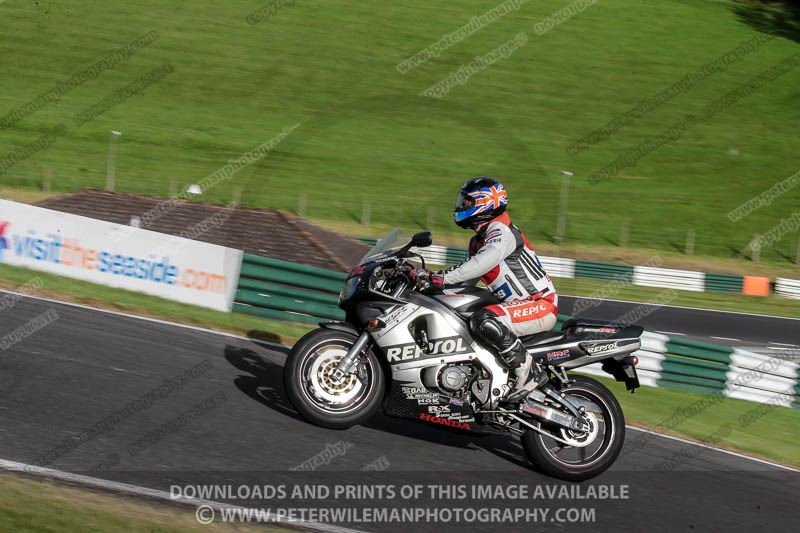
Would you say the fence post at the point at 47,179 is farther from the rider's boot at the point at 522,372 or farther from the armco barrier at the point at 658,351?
the rider's boot at the point at 522,372

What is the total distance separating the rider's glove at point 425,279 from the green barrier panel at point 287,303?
548 cm

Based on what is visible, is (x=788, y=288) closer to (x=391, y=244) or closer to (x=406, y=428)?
(x=406, y=428)

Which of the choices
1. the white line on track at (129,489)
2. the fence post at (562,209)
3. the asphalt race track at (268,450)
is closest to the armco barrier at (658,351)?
the asphalt race track at (268,450)

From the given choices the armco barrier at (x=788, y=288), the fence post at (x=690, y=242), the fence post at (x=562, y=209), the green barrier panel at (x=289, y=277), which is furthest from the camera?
the fence post at (x=690, y=242)

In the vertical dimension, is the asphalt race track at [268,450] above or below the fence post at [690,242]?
below

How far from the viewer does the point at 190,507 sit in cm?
454

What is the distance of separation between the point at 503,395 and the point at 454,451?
624 mm

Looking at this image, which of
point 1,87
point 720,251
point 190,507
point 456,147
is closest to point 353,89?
point 456,147

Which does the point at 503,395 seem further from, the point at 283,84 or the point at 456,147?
the point at 283,84

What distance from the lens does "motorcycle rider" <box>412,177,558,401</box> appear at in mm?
5891

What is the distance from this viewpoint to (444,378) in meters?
5.98

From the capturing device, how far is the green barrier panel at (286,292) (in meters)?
11.3

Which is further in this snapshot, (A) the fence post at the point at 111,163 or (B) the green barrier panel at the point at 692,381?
(A) the fence post at the point at 111,163

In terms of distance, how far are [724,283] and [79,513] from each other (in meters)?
23.7
